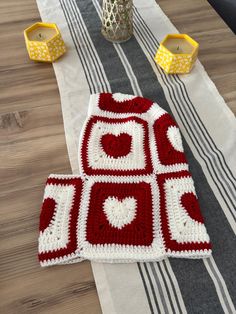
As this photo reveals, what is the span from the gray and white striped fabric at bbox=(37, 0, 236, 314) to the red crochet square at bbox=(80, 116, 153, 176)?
35 mm

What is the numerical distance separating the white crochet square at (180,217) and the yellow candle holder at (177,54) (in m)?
0.35

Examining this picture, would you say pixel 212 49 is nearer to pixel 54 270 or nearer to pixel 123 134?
pixel 123 134

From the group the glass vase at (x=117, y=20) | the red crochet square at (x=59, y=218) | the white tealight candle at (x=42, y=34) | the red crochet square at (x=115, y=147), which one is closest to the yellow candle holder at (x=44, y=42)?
the white tealight candle at (x=42, y=34)

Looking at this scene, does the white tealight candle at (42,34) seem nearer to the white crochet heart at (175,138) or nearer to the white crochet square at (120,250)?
the white crochet heart at (175,138)

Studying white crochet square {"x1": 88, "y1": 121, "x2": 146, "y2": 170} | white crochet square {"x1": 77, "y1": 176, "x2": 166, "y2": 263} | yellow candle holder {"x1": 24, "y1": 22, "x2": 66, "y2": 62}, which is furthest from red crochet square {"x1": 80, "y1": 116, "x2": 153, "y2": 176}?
yellow candle holder {"x1": 24, "y1": 22, "x2": 66, "y2": 62}

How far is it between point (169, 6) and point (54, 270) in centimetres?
89

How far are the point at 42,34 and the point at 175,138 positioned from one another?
1.52 feet

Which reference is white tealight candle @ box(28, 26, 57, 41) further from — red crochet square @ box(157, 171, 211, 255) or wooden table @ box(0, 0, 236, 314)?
red crochet square @ box(157, 171, 211, 255)

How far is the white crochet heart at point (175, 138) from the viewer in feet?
2.37

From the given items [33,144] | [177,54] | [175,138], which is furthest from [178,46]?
[33,144]

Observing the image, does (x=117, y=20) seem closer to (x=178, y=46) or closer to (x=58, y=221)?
(x=178, y=46)

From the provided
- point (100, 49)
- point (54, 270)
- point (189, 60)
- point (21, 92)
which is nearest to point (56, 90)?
point (21, 92)

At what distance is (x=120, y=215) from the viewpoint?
62 centimetres

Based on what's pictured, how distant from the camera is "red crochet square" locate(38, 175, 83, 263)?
58cm
